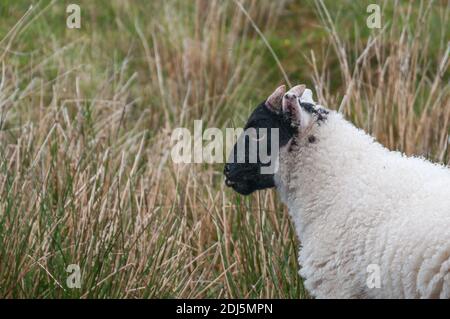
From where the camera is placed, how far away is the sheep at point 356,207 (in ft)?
11.1

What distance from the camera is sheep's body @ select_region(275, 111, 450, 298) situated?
11.0ft

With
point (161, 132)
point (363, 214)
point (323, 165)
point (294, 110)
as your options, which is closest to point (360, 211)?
point (363, 214)

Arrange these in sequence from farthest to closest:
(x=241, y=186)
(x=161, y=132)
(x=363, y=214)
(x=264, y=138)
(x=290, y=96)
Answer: (x=161, y=132) → (x=241, y=186) → (x=264, y=138) → (x=290, y=96) → (x=363, y=214)

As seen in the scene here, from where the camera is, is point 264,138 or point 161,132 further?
point 161,132

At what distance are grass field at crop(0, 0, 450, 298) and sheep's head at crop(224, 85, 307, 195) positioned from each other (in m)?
0.51

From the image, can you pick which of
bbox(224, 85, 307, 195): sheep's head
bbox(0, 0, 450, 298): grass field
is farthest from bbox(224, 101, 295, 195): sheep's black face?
bbox(0, 0, 450, 298): grass field

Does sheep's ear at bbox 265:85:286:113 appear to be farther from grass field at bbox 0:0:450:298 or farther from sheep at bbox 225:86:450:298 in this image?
grass field at bbox 0:0:450:298

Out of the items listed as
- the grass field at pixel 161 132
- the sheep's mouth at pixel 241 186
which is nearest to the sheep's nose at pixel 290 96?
the sheep's mouth at pixel 241 186

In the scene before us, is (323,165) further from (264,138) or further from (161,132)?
(161,132)

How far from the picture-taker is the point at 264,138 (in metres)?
3.88

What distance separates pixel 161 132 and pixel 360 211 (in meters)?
2.89
